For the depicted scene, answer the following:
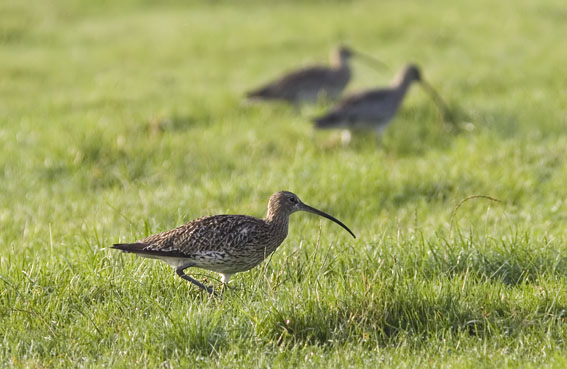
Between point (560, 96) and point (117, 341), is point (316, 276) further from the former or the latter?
point (560, 96)

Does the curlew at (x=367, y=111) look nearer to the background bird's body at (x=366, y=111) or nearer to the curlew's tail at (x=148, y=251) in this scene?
the background bird's body at (x=366, y=111)

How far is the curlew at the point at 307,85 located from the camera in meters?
13.4

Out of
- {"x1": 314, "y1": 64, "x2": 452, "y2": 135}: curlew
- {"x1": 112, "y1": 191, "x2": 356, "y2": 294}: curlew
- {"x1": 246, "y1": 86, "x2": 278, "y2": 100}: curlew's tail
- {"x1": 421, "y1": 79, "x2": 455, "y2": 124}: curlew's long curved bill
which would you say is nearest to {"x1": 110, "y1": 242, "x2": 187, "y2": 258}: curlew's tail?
{"x1": 112, "y1": 191, "x2": 356, "y2": 294}: curlew

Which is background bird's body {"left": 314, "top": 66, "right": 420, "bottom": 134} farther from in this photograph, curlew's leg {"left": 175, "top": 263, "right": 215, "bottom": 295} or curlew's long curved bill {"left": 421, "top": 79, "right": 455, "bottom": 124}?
curlew's leg {"left": 175, "top": 263, "right": 215, "bottom": 295}

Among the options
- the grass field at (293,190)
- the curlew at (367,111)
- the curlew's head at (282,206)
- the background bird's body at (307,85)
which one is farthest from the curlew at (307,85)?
the curlew's head at (282,206)

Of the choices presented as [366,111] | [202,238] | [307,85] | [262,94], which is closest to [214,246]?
[202,238]

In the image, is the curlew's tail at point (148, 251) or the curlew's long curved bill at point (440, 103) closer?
the curlew's tail at point (148, 251)

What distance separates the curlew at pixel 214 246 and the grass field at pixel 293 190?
0.54ft

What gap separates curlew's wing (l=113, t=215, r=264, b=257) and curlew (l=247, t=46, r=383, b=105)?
7.28 metres

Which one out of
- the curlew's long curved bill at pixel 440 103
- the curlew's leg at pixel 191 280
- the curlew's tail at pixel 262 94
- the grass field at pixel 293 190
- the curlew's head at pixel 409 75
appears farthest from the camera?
the curlew's tail at pixel 262 94

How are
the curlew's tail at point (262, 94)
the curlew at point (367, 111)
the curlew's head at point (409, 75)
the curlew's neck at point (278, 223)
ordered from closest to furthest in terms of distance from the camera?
the curlew's neck at point (278, 223), the curlew at point (367, 111), the curlew's head at point (409, 75), the curlew's tail at point (262, 94)

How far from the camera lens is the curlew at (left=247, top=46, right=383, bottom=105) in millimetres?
13430

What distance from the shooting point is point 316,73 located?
46.2ft

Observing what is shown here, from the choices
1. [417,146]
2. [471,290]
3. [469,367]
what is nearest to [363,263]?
[471,290]
